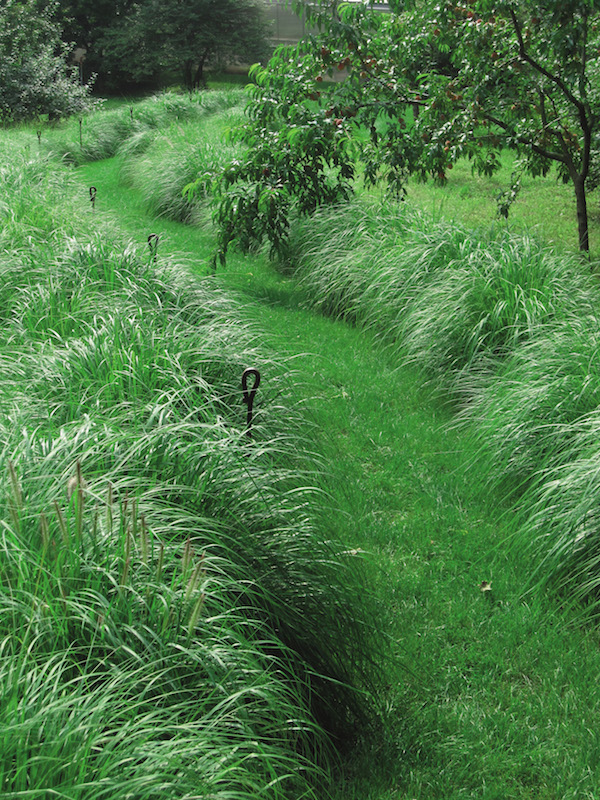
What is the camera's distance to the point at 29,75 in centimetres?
2042

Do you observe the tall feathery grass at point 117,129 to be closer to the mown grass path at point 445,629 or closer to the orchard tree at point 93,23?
the mown grass path at point 445,629

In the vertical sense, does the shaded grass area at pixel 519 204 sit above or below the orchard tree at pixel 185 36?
below

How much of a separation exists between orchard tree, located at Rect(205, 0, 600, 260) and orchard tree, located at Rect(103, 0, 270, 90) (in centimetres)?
2872

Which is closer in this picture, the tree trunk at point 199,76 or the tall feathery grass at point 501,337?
the tall feathery grass at point 501,337

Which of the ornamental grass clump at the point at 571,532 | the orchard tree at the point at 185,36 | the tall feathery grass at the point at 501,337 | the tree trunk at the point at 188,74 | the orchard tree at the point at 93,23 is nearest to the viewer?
the ornamental grass clump at the point at 571,532

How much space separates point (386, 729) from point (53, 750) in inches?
52.6

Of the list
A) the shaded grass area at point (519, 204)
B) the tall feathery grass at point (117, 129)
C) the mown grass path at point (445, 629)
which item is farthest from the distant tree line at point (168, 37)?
the mown grass path at point (445, 629)

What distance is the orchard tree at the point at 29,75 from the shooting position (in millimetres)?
20078

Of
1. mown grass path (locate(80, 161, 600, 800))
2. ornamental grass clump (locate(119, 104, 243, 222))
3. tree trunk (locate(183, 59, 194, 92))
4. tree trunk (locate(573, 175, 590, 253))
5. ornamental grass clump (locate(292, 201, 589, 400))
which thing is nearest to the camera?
mown grass path (locate(80, 161, 600, 800))

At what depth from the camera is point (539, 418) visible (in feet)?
13.5

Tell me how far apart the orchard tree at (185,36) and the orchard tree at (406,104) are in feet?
94.2

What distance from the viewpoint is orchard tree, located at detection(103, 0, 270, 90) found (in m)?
33.9

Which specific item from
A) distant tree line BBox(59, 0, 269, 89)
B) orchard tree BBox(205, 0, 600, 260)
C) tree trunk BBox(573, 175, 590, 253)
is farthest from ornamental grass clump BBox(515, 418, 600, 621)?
distant tree line BBox(59, 0, 269, 89)

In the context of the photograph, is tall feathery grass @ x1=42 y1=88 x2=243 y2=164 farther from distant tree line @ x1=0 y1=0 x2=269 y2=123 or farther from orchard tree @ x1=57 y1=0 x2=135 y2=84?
orchard tree @ x1=57 y1=0 x2=135 y2=84
